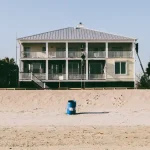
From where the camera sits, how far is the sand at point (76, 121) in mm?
12961

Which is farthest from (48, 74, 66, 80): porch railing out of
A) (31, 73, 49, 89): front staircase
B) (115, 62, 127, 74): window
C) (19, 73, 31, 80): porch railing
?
(115, 62, 127, 74): window

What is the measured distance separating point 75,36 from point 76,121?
27.1 metres

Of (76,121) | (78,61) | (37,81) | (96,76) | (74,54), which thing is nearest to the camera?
(76,121)

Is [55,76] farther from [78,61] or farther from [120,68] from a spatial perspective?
[120,68]

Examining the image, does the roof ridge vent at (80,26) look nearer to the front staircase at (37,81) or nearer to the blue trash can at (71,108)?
the front staircase at (37,81)

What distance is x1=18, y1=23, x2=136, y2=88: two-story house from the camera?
147 ft

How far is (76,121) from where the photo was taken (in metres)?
20.5

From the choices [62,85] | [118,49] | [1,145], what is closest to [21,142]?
[1,145]

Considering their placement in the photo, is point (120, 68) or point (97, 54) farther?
point (120, 68)

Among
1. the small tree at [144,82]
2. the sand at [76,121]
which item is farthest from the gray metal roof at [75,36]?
the sand at [76,121]

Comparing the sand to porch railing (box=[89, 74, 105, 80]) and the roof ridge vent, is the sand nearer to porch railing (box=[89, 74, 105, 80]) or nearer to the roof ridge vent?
Answer: porch railing (box=[89, 74, 105, 80])

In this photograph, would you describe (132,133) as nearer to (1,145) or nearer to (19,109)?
(1,145)

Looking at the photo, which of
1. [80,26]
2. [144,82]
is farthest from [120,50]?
[80,26]

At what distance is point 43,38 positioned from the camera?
4594cm
